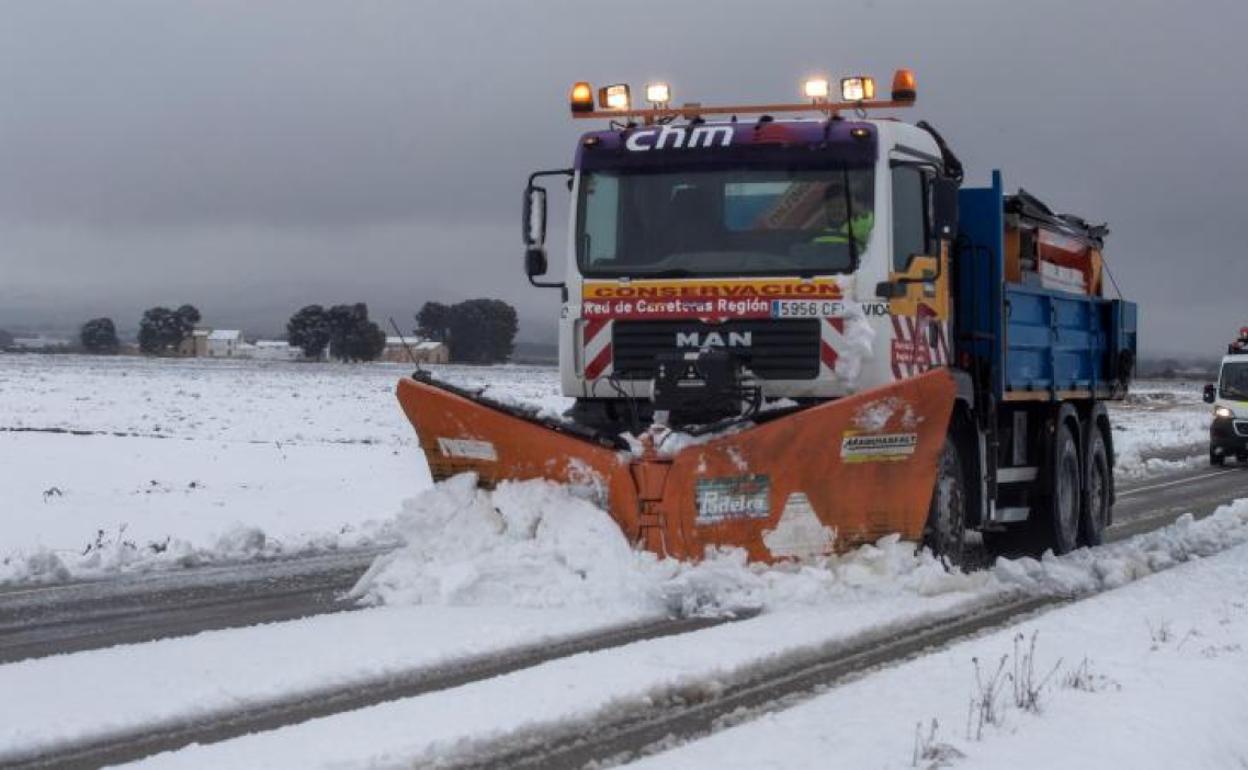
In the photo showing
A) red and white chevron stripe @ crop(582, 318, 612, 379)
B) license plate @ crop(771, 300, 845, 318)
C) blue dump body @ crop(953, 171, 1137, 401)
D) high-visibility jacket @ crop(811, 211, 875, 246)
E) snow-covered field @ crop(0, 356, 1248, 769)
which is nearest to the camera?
snow-covered field @ crop(0, 356, 1248, 769)

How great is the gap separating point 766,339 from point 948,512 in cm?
170

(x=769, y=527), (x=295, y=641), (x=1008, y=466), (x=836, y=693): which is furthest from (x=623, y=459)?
(x=1008, y=466)

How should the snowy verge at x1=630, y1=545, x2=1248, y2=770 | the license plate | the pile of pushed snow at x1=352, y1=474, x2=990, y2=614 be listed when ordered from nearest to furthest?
the snowy verge at x1=630, y1=545, x2=1248, y2=770, the pile of pushed snow at x1=352, y1=474, x2=990, y2=614, the license plate

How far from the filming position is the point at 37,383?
6122 cm

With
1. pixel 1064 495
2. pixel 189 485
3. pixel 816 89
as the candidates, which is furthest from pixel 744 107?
pixel 189 485

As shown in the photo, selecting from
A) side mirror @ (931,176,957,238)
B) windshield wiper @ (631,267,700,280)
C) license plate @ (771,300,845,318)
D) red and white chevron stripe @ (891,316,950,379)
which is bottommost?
red and white chevron stripe @ (891,316,950,379)

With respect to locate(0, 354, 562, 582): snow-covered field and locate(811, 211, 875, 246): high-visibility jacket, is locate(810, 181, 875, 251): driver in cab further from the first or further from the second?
locate(0, 354, 562, 582): snow-covered field

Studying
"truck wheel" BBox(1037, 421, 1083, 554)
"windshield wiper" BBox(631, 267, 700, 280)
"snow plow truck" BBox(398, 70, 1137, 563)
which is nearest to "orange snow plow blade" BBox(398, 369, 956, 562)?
"snow plow truck" BBox(398, 70, 1137, 563)

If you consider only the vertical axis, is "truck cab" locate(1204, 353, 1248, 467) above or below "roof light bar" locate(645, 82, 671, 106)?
below

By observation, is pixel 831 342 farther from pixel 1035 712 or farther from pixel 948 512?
pixel 1035 712

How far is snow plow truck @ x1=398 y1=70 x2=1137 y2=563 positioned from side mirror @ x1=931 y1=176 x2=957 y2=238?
1cm

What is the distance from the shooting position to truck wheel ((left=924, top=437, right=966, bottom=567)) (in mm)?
9992

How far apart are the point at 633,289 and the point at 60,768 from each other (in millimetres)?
5458

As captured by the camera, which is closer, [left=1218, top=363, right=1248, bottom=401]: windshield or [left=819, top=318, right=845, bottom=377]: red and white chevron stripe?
[left=819, top=318, right=845, bottom=377]: red and white chevron stripe
